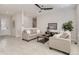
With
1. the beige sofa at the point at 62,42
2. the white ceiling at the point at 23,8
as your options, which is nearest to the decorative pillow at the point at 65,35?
the beige sofa at the point at 62,42

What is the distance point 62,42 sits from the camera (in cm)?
231

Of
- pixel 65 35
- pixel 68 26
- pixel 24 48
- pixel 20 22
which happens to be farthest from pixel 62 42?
pixel 20 22

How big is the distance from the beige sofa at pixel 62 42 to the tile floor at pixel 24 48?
0.17m

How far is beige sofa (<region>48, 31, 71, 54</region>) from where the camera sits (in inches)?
84.2

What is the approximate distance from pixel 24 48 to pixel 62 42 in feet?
4.41

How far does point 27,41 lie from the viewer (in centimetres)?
235

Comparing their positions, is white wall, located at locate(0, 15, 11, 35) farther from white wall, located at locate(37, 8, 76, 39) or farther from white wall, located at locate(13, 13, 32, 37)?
white wall, located at locate(37, 8, 76, 39)

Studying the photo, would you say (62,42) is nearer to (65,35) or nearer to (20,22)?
(65,35)

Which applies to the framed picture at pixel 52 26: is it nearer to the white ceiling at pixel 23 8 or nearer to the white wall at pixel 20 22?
the white ceiling at pixel 23 8

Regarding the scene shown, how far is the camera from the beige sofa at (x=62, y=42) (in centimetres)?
214

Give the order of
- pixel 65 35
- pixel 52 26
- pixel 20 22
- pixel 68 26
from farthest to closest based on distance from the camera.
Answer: pixel 65 35, pixel 20 22, pixel 52 26, pixel 68 26

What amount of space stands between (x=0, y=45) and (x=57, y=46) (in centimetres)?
199
